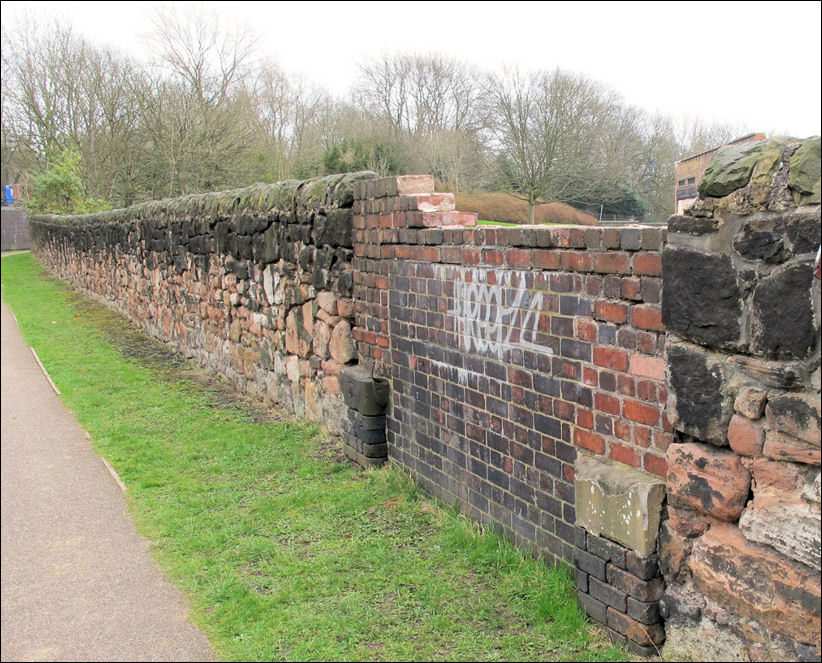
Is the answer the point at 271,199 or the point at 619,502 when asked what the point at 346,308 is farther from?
the point at 619,502

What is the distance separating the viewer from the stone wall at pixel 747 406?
8.16 ft

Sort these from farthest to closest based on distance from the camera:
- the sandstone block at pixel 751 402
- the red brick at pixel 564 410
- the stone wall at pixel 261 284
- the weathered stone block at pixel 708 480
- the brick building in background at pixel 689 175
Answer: the stone wall at pixel 261 284
the red brick at pixel 564 410
the brick building in background at pixel 689 175
the weathered stone block at pixel 708 480
the sandstone block at pixel 751 402

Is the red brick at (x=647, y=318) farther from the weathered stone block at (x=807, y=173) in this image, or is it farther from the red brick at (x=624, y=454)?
the weathered stone block at (x=807, y=173)

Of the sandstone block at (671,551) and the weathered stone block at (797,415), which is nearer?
the weathered stone block at (797,415)

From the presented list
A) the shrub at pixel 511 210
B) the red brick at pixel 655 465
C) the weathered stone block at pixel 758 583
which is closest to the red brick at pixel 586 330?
the red brick at pixel 655 465

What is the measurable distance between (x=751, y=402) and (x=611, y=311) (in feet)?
2.83

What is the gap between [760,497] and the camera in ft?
8.78

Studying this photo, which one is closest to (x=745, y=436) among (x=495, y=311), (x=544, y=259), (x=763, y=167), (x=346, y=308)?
(x=763, y=167)

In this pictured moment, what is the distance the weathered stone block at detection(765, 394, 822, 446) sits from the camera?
2455mm

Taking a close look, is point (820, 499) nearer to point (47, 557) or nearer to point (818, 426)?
point (818, 426)

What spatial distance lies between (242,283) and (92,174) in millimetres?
27887

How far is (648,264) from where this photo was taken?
3141 millimetres

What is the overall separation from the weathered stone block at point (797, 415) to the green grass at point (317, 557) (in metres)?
1.29

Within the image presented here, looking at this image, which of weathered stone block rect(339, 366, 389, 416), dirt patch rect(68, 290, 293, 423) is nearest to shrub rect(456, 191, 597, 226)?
weathered stone block rect(339, 366, 389, 416)
